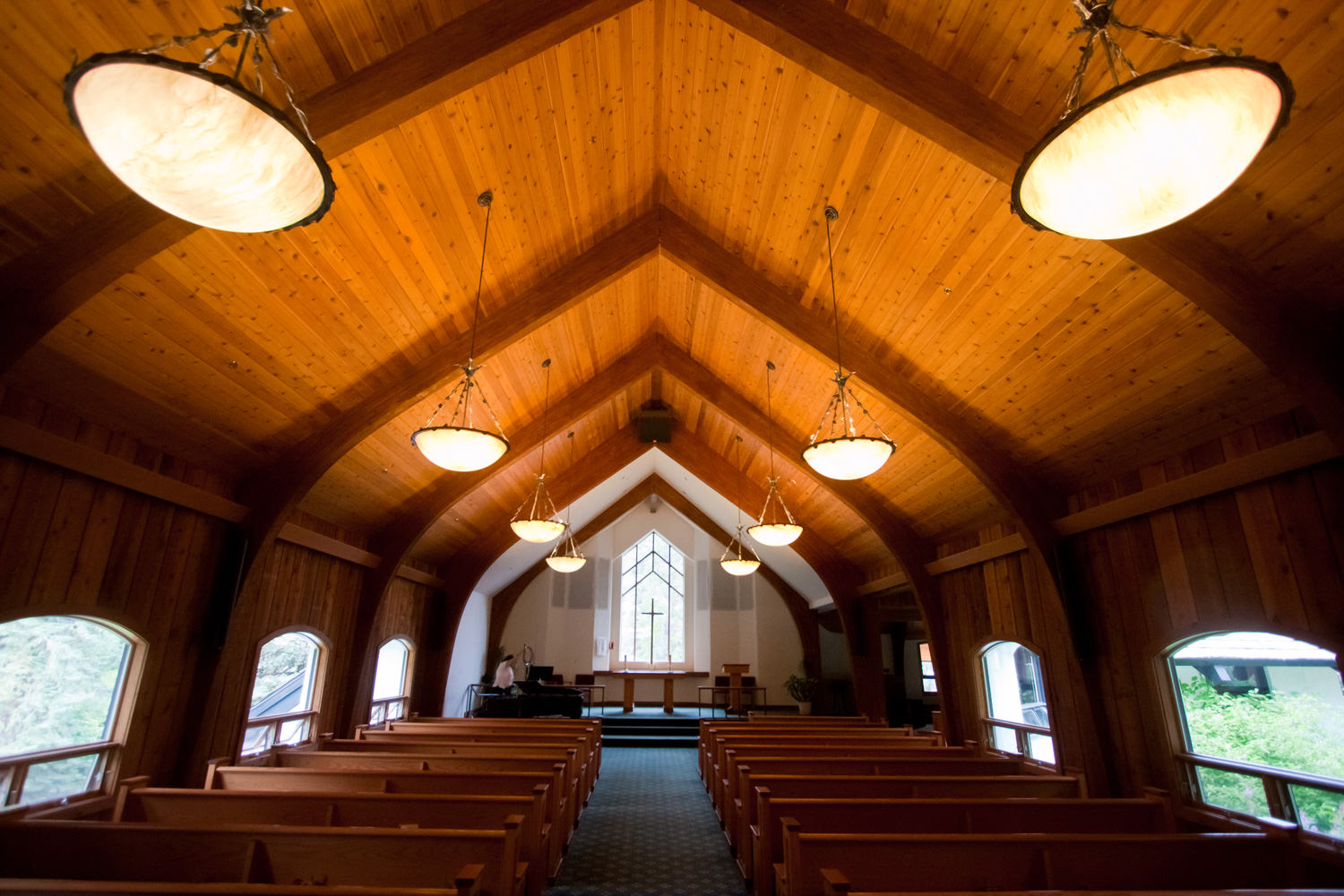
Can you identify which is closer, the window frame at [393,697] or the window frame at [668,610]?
the window frame at [393,697]

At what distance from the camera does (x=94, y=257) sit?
127 inches

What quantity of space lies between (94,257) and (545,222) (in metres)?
3.00

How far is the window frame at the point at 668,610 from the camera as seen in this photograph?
1512 centimetres

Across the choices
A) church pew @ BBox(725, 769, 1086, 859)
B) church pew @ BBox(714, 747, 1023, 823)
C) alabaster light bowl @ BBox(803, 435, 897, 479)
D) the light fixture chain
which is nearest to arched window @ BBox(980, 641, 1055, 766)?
church pew @ BBox(714, 747, 1023, 823)

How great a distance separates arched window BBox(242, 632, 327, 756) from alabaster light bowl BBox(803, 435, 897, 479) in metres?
5.60

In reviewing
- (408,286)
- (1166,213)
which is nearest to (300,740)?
(408,286)

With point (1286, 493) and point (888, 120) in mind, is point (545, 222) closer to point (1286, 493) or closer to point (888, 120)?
point (888, 120)

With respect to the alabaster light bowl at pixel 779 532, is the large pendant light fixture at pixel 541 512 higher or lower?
higher

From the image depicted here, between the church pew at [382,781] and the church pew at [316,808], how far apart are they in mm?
481

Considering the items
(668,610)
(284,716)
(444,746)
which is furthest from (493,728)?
(668,610)

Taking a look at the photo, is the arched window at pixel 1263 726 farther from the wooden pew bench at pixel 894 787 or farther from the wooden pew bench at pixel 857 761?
the wooden pew bench at pixel 857 761

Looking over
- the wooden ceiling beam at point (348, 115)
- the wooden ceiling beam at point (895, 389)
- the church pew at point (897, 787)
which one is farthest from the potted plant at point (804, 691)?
the wooden ceiling beam at point (348, 115)

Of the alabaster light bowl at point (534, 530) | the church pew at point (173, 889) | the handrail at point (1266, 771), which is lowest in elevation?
the church pew at point (173, 889)

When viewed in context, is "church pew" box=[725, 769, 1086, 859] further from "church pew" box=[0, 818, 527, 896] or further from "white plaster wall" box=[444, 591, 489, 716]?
"white plaster wall" box=[444, 591, 489, 716]
